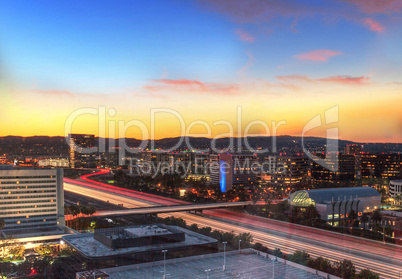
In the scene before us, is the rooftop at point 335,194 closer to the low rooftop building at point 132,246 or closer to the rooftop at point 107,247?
the rooftop at point 107,247

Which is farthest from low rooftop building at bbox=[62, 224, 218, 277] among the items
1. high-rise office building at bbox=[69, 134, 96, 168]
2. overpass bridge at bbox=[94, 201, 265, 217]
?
high-rise office building at bbox=[69, 134, 96, 168]

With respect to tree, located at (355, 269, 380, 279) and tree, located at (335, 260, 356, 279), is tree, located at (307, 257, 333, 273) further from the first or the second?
tree, located at (355, 269, 380, 279)

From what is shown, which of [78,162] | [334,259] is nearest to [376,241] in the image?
[334,259]

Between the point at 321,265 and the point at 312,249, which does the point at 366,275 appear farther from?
the point at 312,249

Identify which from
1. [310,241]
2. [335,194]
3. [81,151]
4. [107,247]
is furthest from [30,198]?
[81,151]

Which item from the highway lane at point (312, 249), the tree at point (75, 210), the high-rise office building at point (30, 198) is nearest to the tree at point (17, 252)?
the high-rise office building at point (30, 198)
